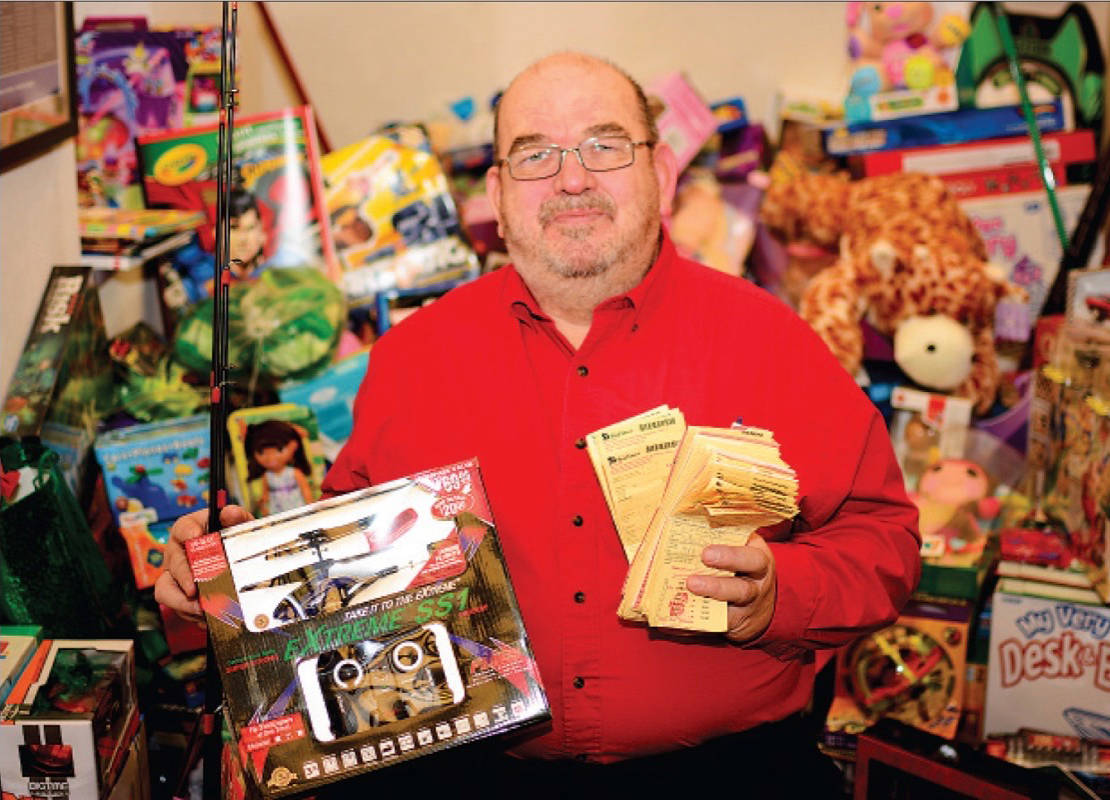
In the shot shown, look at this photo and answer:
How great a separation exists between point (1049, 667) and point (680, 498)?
4.43ft

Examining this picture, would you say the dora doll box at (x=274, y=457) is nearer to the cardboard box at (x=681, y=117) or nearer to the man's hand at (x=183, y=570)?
the man's hand at (x=183, y=570)

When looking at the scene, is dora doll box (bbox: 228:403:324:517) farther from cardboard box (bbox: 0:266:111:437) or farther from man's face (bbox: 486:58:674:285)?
man's face (bbox: 486:58:674:285)

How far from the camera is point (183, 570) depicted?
166 cm

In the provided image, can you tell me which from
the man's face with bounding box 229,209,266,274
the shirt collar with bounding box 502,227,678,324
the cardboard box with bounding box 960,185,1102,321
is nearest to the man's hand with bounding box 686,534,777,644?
the shirt collar with bounding box 502,227,678,324

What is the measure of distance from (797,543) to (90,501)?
1.51 metres

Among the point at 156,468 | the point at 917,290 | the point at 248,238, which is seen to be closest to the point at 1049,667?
the point at 917,290

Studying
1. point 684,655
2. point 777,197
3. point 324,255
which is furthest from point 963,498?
point 324,255

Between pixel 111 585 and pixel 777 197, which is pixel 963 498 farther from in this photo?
pixel 111 585

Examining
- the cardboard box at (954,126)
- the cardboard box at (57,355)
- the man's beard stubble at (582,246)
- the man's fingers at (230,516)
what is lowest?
the man's fingers at (230,516)

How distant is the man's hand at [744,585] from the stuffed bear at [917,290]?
1.20 m

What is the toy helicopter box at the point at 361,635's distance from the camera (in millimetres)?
1522

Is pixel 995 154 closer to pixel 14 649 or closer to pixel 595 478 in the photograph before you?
pixel 595 478

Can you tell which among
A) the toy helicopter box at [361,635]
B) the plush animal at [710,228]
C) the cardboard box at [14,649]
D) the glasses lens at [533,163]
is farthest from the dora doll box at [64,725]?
the plush animal at [710,228]

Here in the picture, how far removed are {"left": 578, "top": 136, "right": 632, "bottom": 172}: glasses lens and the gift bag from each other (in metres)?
1.16
